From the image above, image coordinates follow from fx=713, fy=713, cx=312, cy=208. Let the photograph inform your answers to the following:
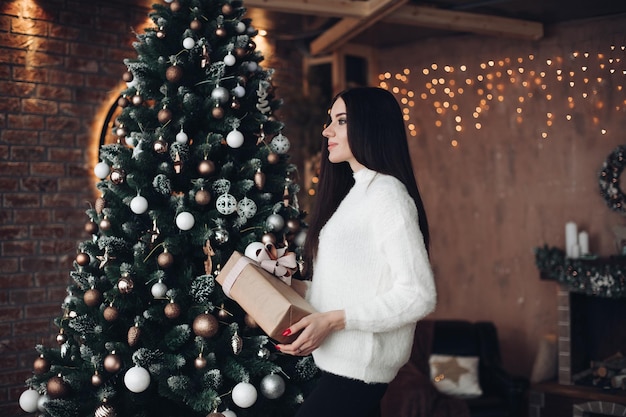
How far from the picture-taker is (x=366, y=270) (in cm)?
193

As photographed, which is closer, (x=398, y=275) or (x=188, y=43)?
(x=398, y=275)

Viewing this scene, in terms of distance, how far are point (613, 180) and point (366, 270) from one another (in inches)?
131

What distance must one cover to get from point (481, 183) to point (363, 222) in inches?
146

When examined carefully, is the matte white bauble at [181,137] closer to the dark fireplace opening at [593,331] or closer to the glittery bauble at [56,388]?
the glittery bauble at [56,388]

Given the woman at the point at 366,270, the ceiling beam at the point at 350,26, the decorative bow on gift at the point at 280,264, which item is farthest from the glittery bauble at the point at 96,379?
the ceiling beam at the point at 350,26

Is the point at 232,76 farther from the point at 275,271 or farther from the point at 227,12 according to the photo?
the point at 275,271

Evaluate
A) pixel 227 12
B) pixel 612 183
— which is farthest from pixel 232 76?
pixel 612 183

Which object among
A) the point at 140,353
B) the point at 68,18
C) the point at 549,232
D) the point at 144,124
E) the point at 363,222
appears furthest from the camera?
the point at 549,232

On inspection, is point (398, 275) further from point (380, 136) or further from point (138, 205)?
point (138, 205)

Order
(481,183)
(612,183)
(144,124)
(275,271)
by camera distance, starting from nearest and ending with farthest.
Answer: (275,271), (144,124), (612,183), (481,183)

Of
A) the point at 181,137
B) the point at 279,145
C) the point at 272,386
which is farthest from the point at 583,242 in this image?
the point at 181,137

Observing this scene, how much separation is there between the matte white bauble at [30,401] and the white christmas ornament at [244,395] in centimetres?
81

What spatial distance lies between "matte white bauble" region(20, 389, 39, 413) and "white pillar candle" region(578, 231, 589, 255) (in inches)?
136

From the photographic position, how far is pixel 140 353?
249 centimetres
